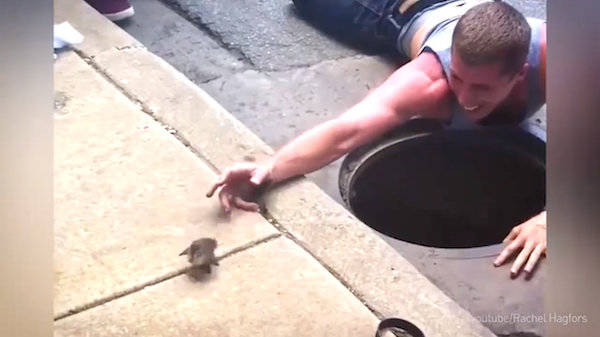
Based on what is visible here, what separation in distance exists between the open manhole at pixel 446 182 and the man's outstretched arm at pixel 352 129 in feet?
0.04

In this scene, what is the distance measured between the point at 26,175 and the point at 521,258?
0.34 metres

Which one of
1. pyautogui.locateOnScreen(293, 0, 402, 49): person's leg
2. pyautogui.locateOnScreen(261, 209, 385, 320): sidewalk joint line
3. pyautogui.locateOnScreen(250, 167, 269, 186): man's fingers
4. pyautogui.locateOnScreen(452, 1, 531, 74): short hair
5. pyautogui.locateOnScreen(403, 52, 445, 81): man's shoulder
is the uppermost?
pyautogui.locateOnScreen(452, 1, 531, 74): short hair

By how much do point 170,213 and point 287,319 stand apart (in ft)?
0.47

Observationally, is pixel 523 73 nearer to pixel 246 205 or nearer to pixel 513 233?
pixel 513 233

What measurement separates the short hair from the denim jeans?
8cm

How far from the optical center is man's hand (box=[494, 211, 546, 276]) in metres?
0.65

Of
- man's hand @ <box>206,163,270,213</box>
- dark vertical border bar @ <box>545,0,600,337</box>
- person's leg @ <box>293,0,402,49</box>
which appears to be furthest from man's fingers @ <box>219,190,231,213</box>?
dark vertical border bar @ <box>545,0,600,337</box>

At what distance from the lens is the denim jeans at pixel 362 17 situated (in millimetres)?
721

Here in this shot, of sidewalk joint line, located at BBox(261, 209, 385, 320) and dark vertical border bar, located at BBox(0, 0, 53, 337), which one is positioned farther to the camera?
sidewalk joint line, located at BBox(261, 209, 385, 320)

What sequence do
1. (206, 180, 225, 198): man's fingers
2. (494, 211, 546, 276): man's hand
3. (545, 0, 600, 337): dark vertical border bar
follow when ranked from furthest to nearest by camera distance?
(206, 180, 225, 198): man's fingers → (494, 211, 546, 276): man's hand → (545, 0, 600, 337): dark vertical border bar

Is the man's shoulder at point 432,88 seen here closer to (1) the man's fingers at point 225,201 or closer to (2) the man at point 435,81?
(2) the man at point 435,81

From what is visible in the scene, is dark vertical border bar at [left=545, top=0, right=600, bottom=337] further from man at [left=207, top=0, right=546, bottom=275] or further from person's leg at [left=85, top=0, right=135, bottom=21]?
person's leg at [left=85, top=0, right=135, bottom=21]

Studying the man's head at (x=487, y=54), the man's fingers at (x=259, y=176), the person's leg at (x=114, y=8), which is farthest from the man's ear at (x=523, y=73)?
the person's leg at (x=114, y=8)

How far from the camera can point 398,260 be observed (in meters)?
0.70
